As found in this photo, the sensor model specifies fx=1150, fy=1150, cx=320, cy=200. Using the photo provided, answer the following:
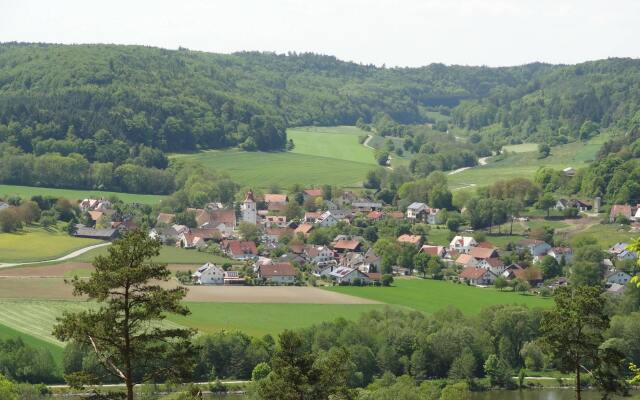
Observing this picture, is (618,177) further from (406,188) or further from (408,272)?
(408,272)

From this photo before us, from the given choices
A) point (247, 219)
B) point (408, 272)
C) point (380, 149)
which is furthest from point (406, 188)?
point (380, 149)

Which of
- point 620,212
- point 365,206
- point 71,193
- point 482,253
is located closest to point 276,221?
point 365,206

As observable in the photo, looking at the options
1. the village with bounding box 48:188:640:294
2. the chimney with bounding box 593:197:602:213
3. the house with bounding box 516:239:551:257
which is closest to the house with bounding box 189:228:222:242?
the village with bounding box 48:188:640:294

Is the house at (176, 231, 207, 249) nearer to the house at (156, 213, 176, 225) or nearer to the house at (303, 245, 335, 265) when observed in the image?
the house at (156, 213, 176, 225)

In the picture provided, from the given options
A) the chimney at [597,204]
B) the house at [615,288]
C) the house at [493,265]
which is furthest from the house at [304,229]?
the house at [615,288]

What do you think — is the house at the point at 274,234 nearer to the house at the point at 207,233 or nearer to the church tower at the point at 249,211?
the house at the point at 207,233
